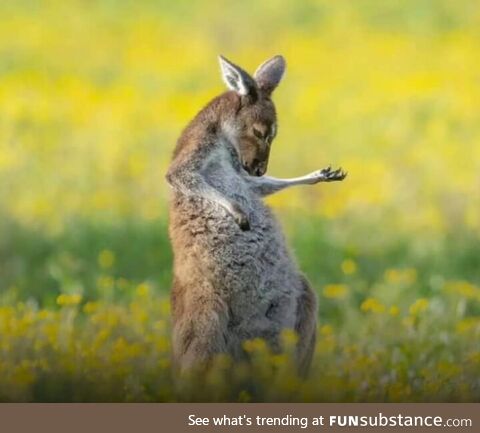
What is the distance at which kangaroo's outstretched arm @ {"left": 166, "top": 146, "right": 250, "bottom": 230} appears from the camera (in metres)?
7.31

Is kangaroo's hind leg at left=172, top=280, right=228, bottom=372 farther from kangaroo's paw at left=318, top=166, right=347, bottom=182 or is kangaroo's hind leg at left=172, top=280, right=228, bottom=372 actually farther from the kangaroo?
kangaroo's paw at left=318, top=166, right=347, bottom=182

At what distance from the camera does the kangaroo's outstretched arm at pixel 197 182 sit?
24.0ft

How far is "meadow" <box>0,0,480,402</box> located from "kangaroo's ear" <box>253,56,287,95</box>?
1.27 metres

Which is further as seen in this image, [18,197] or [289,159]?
[289,159]

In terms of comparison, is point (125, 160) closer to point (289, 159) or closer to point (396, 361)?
point (289, 159)

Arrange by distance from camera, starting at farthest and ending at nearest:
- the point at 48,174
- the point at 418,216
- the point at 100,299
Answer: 1. the point at 48,174
2. the point at 418,216
3. the point at 100,299

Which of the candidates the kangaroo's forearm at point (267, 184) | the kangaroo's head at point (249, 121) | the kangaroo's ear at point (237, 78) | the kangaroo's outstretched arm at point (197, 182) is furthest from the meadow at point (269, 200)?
the kangaroo's ear at point (237, 78)

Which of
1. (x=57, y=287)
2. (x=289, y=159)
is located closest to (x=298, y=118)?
(x=289, y=159)

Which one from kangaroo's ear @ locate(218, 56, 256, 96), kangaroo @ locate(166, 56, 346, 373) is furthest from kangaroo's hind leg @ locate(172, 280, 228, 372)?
kangaroo's ear @ locate(218, 56, 256, 96)

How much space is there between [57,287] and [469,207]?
4240mm

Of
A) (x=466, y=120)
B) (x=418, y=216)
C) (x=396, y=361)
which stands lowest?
(x=396, y=361)

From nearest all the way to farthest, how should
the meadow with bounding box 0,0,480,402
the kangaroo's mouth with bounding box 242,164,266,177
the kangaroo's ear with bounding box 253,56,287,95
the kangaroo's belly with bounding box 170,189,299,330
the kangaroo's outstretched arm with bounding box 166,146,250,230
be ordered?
the kangaroo's outstretched arm with bounding box 166,146,250,230
the kangaroo's belly with bounding box 170,189,299,330
the kangaroo's mouth with bounding box 242,164,266,177
the kangaroo's ear with bounding box 253,56,287,95
the meadow with bounding box 0,0,480,402

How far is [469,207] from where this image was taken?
14312 millimetres

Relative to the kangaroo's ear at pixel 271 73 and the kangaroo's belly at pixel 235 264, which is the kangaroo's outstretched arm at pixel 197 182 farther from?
the kangaroo's ear at pixel 271 73
